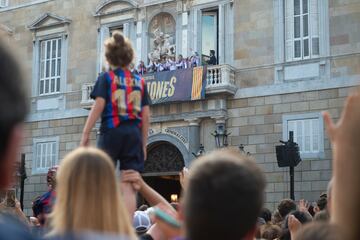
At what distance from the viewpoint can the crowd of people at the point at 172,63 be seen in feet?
71.1

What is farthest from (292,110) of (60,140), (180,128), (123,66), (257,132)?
(123,66)

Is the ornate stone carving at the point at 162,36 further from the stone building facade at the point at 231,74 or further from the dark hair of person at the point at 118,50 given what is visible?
the dark hair of person at the point at 118,50

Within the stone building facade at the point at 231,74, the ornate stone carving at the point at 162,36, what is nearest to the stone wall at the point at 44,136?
the stone building facade at the point at 231,74

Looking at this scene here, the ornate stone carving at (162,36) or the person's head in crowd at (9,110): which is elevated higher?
the ornate stone carving at (162,36)

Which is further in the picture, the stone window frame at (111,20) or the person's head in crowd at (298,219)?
the stone window frame at (111,20)

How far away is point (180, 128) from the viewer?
22.0 m

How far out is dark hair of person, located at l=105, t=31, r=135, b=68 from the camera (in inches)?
212

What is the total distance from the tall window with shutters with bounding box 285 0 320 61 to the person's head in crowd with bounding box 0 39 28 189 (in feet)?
63.2

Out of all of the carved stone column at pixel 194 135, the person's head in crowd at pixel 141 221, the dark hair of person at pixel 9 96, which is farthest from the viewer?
the carved stone column at pixel 194 135

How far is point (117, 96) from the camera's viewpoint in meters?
5.58

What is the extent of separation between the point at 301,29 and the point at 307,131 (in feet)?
11.3

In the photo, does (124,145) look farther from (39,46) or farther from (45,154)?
(39,46)

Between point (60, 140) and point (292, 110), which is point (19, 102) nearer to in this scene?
point (292, 110)

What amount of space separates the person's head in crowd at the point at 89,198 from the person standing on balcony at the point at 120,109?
256 cm
